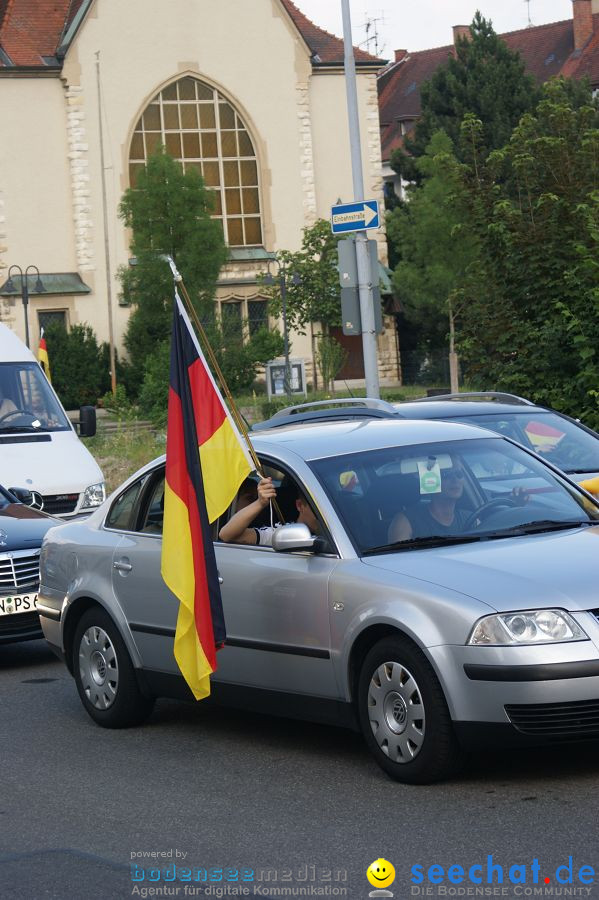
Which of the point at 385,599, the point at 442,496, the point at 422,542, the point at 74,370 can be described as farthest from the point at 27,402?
the point at 74,370

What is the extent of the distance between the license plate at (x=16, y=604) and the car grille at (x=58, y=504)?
389cm

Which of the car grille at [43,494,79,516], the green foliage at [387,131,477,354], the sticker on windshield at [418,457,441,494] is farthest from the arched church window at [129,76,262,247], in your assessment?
the sticker on windshield at [418,457,441,494]

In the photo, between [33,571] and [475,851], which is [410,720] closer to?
[475,851]

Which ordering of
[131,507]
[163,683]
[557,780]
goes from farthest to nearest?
[131,507] → [163,683] → [557,780]

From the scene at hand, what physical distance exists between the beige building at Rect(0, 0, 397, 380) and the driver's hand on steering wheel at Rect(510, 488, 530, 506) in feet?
151

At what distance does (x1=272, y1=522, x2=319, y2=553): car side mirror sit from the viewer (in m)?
7.07

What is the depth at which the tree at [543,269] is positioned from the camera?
16625 millimetres

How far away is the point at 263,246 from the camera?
57.2m

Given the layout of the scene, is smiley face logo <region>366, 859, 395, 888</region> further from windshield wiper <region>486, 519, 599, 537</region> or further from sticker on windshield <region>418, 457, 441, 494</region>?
sticker on windshield <region>418, 457, 441, 494</region>

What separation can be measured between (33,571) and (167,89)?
46.1 meters

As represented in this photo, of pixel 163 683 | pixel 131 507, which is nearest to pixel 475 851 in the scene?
pixel 163 683

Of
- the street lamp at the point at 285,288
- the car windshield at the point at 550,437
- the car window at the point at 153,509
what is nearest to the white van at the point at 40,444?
the car windshield at the point at 550,437

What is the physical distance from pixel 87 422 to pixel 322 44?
4411 cm

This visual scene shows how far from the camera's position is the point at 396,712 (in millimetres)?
6582
